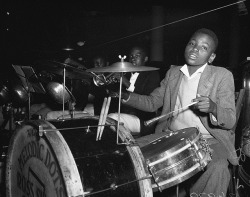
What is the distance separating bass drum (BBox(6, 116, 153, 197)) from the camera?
1799 millimetres

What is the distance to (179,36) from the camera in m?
14.0

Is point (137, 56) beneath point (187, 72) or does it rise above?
above

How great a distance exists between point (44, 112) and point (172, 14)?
413 inches

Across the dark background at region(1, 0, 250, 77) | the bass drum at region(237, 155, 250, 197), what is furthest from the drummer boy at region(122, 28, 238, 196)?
the dark background at region(1, 0, 250, 77)

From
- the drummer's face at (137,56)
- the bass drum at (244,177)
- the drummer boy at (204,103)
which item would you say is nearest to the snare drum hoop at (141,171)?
the drummer boy at (204,103)

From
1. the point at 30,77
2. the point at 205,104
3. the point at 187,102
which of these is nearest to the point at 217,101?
the point at 187,102

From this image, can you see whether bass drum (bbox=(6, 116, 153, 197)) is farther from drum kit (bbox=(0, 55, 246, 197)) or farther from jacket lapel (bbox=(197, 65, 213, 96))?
jacket lapel (bbox=(197, 65, 213, 96))

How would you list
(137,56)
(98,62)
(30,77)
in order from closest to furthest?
(30,77) < (137,56) < (98,62)

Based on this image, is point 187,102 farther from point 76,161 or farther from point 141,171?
point 76,161

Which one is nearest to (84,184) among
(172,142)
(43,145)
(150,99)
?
(43,145)

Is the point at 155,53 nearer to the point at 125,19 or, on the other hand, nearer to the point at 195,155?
the point at 125,19

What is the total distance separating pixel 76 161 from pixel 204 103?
133 centimetres

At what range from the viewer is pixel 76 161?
1849mm

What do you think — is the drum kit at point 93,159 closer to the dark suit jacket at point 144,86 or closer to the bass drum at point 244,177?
the bass drum at point 244,177
